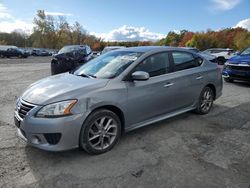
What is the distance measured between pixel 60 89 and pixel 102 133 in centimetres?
90

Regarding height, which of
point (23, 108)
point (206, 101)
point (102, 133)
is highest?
point (23, 108)

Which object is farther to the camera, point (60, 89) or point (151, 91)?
point (151, 91)

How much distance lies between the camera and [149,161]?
3.68m

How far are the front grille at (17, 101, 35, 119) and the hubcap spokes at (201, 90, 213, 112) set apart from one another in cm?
382

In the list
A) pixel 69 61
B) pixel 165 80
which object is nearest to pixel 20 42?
pixel 69 61

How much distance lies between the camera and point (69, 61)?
37.3 ft

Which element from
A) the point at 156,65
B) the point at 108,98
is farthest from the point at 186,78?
the point at 108,98

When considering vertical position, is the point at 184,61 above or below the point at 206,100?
above

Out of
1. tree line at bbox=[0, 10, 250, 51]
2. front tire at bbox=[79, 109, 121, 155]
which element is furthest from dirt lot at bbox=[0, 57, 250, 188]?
tree line at bbox=[0, 10, 250, 51]

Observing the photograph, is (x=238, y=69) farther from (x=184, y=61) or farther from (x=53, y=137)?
(x=53, y=137)

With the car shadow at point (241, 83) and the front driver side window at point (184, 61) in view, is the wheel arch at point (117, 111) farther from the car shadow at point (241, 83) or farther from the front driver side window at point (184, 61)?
the car shadow at point (241, 83)

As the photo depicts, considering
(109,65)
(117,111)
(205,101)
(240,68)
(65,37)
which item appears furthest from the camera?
(65,37)

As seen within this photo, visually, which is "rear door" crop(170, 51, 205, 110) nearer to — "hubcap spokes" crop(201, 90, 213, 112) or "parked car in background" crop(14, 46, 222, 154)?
"parked car in background" crop(14, 46, 222, 154)

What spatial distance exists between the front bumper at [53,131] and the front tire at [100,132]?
13cm
